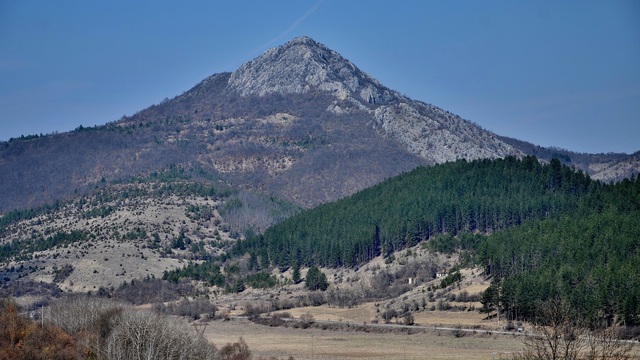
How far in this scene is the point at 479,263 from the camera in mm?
147500

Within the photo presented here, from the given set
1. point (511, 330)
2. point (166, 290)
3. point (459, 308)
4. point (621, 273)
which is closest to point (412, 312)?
point (459, 308)

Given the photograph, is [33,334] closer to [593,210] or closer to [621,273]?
[621,273]

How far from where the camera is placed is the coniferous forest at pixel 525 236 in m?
115

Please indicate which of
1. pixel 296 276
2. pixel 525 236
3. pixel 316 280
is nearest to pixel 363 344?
pixel 525 236

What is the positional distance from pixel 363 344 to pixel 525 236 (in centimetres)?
4044

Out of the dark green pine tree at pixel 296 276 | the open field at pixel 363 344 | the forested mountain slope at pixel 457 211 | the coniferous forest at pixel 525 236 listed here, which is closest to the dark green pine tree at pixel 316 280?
the dark green pine tree at pixel 296 276

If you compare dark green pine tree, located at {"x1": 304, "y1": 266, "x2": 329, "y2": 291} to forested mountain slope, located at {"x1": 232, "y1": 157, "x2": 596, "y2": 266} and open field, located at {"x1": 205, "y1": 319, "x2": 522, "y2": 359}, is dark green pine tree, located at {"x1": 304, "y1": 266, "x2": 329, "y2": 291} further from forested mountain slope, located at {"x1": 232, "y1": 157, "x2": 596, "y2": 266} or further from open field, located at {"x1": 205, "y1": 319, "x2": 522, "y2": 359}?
open field, located at {"x1": 205, "y1": 319, "x2": 522, "y2": 359}

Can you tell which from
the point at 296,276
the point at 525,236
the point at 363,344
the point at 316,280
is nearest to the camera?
the point at 363,344

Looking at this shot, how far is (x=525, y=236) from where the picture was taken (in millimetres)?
144625

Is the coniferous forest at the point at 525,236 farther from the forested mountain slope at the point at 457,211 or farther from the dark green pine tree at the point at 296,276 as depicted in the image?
the dark green pine tree at the point at 296,276

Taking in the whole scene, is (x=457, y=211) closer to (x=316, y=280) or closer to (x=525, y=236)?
(x=316, y=280)

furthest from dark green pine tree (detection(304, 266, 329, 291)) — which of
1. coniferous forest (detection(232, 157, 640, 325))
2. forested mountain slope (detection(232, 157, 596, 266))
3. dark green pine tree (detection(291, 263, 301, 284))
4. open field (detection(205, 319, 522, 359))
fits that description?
open field (detection(205, 319, 522, 359))

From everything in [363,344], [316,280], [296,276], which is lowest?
[363,344]

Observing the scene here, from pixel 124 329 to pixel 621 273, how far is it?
58.7 m
